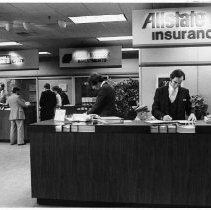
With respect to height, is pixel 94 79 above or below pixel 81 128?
above

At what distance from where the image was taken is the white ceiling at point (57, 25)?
20.6 ft

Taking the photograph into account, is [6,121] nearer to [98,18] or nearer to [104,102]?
[98,18]

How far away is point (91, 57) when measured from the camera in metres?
10.4

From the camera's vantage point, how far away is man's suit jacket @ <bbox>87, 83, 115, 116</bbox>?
4727 millimetres

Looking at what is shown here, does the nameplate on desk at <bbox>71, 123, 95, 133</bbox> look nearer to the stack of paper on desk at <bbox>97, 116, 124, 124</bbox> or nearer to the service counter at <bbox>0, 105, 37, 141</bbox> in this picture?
the stack of paper on desk at <bbox>97, 116, 124, 124</bbox>

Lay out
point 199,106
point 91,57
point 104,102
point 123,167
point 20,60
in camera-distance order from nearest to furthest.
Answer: point 123,167 → point 104,102 → point 199,106 → point 91,57 → point 20,60

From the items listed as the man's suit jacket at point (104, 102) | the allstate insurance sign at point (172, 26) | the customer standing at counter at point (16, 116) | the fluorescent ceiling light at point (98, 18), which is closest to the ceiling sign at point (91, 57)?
the customer standing at counter at point (16, 116)

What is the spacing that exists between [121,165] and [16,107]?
561cm

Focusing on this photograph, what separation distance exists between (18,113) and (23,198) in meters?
4.73

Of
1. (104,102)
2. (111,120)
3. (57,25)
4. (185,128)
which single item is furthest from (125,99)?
(185,128)

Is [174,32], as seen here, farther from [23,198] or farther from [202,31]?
[23,198]

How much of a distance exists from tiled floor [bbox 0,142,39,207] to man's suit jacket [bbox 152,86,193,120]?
203 centimetres

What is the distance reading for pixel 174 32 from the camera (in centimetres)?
588

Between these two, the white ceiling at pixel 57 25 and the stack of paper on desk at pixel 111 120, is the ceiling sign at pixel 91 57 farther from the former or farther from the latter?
the stack of paper on desk at pixel 111 120
